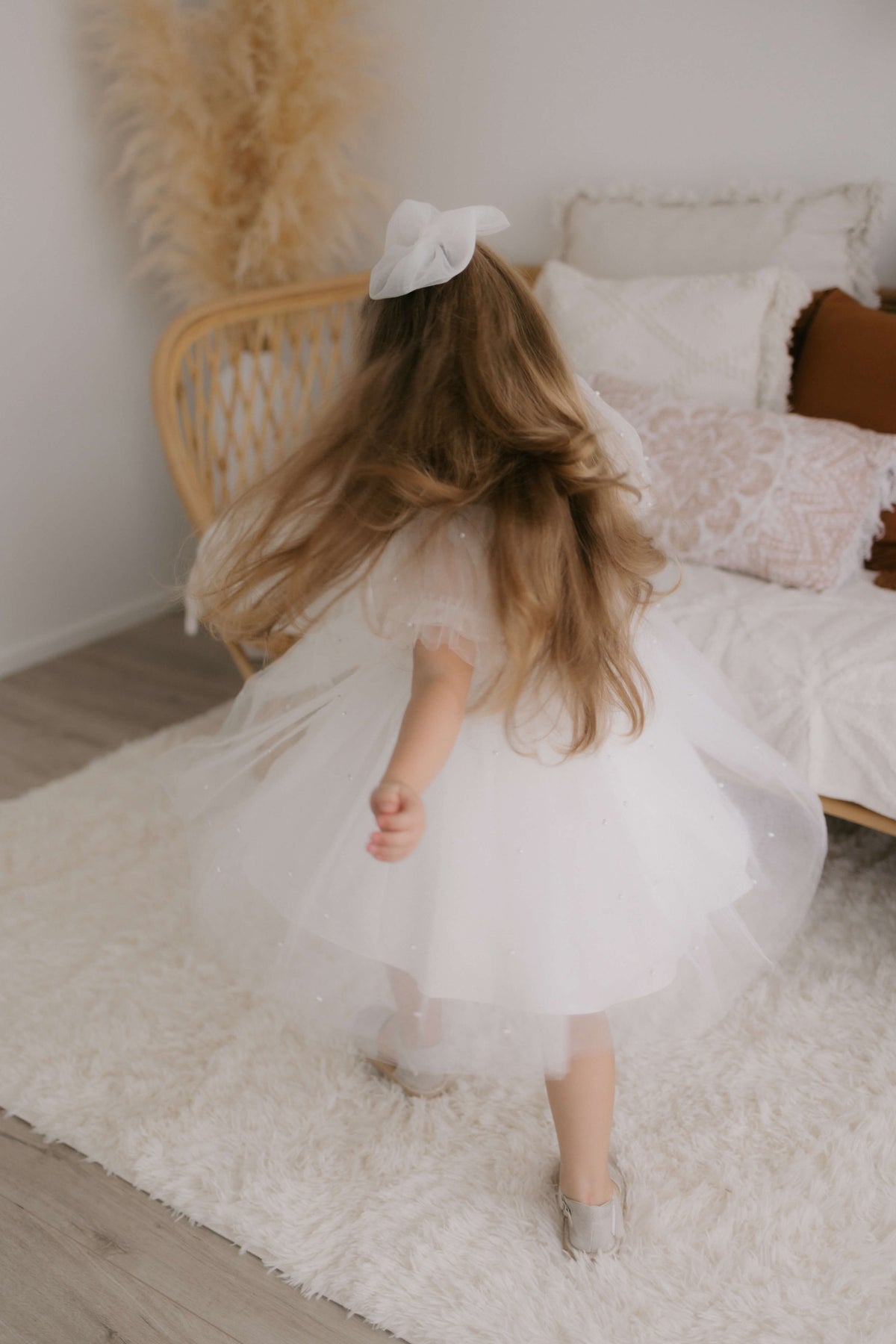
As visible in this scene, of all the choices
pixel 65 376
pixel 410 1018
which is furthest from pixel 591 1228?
pixel 65 376

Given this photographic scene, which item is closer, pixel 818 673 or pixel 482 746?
pixel 482 746

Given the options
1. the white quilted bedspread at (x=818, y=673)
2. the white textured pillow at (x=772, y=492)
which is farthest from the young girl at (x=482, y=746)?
the white textured pillow at (x=772, y=492)

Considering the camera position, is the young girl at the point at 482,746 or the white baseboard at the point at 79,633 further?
the white baseboard at the point at 79,633

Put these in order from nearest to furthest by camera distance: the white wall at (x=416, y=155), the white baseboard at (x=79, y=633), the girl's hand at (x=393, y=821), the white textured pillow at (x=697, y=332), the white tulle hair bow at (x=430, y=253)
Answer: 1. the girl's hand at (x=393, y=821)
2. the white tulle hair bow at (x=430, y=253)
3. the white textured pillow at (x=697, y=332)
4. the white wall at (x=416, y=155)
5. the white baseboard at (x=79, y=633)

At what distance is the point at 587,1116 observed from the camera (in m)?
0.97

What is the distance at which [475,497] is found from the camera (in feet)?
2.82

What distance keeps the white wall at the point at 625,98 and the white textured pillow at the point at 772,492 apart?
508 millimetres

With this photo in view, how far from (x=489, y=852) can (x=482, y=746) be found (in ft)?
0.30

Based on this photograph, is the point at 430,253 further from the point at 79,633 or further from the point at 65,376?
the point at 79,633

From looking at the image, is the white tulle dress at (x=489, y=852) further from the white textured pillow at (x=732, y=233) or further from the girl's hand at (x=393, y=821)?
the white textured pillow at (x=732, y=233)

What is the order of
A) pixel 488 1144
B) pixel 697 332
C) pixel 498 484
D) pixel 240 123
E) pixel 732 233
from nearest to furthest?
pixel 498 484
pixel 488 1144
pixel 697 332
pixel 732 233
pixel 240 123

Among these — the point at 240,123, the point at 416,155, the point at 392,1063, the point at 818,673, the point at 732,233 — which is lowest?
the point at 392,1063

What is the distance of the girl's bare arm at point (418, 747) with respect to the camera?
0.76 meters
